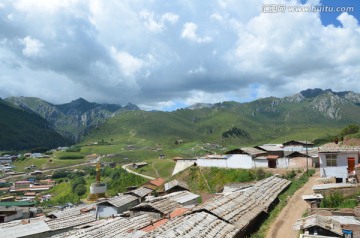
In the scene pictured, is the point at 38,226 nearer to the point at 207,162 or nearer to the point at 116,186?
the point at 207,162

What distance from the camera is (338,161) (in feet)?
133

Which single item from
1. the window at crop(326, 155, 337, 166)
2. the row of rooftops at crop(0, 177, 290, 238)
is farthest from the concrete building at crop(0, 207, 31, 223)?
the window at crop(326, 155, 337, 166)

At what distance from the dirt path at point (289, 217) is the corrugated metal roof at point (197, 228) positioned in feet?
15.6

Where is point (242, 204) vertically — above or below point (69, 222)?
above

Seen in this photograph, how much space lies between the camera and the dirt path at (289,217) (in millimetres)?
23697

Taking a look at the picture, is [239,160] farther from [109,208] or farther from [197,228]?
[197,228]

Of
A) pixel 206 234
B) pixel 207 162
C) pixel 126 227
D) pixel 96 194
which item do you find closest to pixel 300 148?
pixel 207 162

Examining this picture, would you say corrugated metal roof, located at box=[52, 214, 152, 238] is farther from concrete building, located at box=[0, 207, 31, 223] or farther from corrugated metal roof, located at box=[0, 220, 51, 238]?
concrete building, located at box=[0, 207, 31, 223]

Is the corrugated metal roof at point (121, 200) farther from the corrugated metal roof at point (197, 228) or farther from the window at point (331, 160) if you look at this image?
the window at point (331, 160)

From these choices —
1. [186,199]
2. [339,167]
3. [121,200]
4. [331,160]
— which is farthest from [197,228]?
[339,167]

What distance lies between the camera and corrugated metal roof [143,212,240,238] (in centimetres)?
1817

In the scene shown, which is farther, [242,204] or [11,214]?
[11,214]

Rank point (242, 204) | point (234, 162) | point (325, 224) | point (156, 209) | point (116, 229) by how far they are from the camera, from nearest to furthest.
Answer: point (325, 224) < point (116, 229) < point (242, 204) < point (156, 209) < point (234, 162)

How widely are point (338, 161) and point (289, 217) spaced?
54.8 ft
